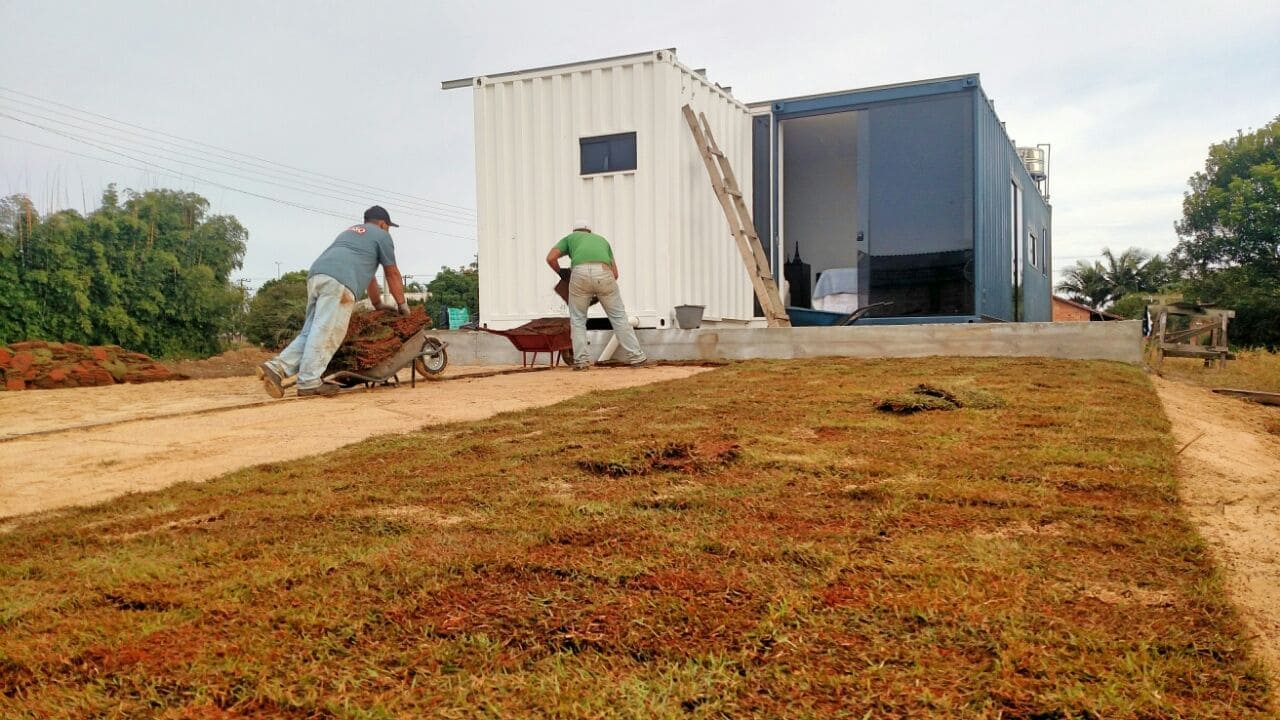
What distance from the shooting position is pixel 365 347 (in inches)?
278

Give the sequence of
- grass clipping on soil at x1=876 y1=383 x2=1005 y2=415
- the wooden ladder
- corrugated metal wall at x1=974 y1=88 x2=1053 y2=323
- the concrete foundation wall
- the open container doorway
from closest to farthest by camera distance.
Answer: grass clipping on soil at x1=876 y1=383 x2=1005 y2=415
the concrete foundation wall
the wooden ladder
the open container doorway
corrugated metal wall at x1=974 y1=88 x2=1053 y2=323

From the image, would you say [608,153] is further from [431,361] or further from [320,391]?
[320,391]

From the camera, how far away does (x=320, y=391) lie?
674cm

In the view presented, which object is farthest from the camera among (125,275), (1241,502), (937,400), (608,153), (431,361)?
(125,275)

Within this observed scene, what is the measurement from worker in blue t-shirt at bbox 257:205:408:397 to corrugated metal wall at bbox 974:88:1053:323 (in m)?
7.07

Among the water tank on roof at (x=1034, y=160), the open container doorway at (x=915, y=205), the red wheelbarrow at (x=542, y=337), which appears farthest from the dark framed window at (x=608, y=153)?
the water tank on roof at (x=1034, y=160)

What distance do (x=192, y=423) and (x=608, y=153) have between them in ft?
19.7

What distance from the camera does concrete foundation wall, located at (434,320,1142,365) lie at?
25.4 feet

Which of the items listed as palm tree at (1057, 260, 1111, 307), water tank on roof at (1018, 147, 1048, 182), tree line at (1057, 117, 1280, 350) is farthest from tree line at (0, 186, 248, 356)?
palm tree at (1057, 260, 1111, 307)

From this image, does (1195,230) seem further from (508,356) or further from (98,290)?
(98,290)

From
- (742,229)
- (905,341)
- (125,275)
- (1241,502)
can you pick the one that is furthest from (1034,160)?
(125,275)

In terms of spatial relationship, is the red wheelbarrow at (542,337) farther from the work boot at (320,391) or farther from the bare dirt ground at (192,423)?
the work boot at (320,391)

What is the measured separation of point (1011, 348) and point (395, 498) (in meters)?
6.74

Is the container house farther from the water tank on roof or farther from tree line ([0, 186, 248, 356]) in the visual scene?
tree line ([0, 186, 248, 356])
